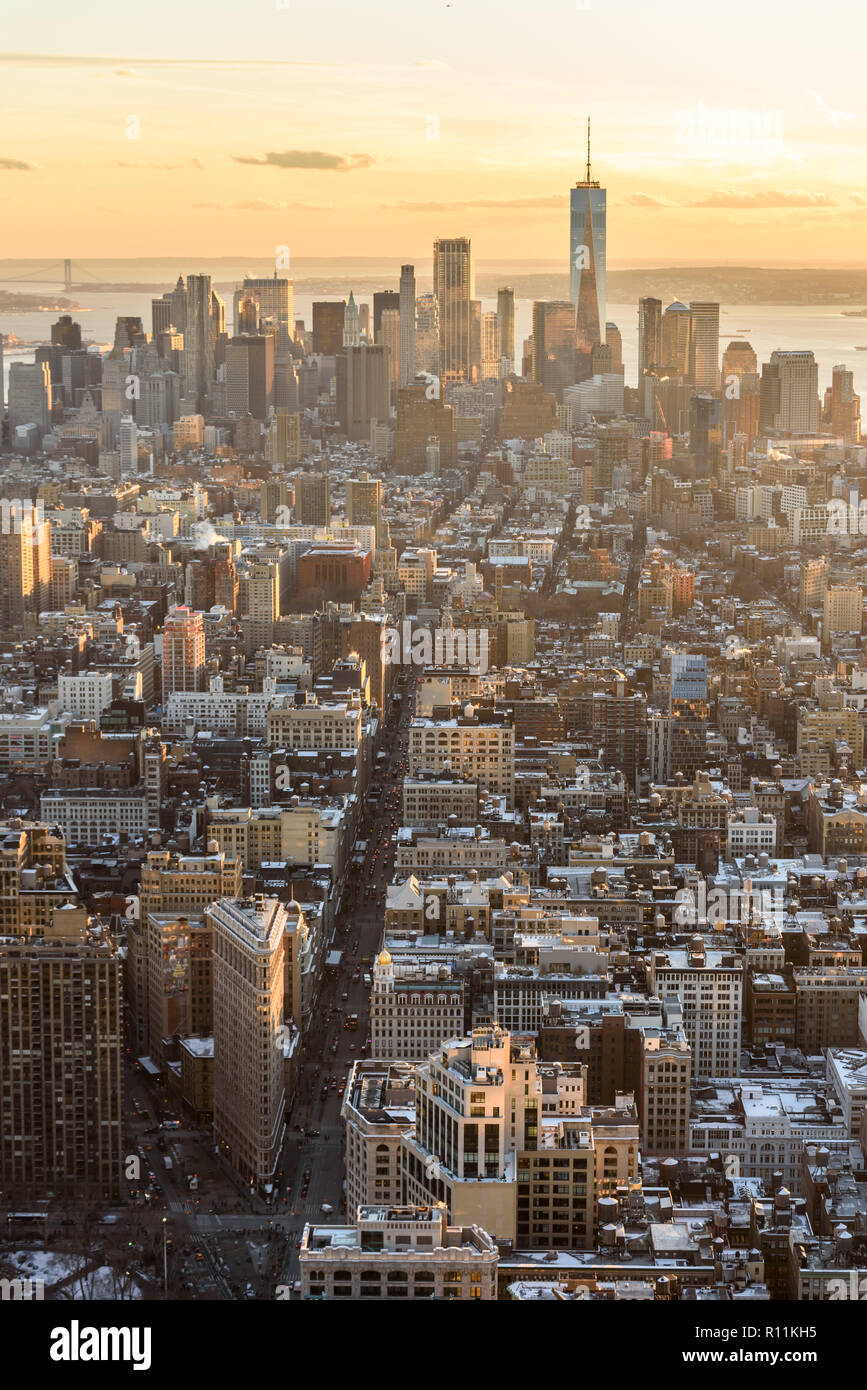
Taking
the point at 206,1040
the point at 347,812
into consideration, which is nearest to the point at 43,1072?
the point at 206,1040

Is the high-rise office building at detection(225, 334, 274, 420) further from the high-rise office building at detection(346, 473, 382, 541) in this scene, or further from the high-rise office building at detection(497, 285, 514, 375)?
the high-rise office building at detection(497, 285, 514, 375)

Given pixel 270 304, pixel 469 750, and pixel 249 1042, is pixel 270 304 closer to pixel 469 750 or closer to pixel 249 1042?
pixel 469 750

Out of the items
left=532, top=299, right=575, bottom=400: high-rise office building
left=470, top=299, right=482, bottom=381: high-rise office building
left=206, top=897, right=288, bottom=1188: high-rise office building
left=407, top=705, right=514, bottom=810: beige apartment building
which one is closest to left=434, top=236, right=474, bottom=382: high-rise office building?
left=470, top=299, right=482, bottom=381: high-rise office building

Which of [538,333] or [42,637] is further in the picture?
[538,333]

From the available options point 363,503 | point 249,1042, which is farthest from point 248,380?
point 249,1042

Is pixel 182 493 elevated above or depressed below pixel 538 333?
below

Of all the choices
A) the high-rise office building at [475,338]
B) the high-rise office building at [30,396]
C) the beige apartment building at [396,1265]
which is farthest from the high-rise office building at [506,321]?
the beige apartment building at [396,1265]
